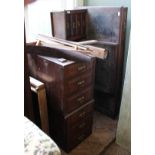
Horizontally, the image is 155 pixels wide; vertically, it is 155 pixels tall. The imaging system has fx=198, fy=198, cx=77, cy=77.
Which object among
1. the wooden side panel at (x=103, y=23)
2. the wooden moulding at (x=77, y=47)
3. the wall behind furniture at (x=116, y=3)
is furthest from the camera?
the wall behind furniture at (x=116, y=3)

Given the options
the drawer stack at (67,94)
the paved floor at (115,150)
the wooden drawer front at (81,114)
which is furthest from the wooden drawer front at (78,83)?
the paved floor at (115,150)

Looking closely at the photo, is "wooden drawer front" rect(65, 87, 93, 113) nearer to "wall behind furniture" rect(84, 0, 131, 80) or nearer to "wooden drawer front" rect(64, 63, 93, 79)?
"wooden drawer front" rect(64, 63, 93, 79)

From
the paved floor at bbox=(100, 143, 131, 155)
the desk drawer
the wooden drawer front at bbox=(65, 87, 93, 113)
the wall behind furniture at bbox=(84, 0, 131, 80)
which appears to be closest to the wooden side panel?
the wall behind furniture at bbox=(84, 0, 131, 80)

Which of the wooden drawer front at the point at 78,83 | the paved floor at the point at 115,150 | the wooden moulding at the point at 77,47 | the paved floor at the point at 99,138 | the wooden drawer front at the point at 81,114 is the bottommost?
the paved floor at the point at 115,150

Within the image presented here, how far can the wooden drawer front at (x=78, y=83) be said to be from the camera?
1.38 meters

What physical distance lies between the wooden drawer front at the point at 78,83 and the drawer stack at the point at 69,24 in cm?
45

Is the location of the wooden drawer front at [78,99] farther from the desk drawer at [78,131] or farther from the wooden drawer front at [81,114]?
the desk drawer at [78,131]

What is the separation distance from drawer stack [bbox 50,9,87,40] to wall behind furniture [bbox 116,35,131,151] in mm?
622

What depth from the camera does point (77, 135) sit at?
1619 mm

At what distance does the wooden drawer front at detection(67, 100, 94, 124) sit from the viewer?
4.92ft

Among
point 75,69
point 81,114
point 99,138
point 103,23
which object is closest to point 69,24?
point 103,23

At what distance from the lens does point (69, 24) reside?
1.73 metres
